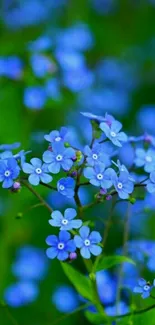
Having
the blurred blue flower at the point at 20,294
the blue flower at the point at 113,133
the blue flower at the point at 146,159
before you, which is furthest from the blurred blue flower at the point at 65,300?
the blue flower at the point at 113,133

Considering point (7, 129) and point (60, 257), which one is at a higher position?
point (60, 257)

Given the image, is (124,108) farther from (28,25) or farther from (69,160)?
(69,160)

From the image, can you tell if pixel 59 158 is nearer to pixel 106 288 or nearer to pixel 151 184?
pixel 151 184

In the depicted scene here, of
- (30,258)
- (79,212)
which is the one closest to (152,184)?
(79,212)

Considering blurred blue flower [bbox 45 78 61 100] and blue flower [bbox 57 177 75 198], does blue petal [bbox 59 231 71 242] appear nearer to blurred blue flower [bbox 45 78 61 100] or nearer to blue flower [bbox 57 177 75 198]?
blue flower [bbox 57 177 75 198]

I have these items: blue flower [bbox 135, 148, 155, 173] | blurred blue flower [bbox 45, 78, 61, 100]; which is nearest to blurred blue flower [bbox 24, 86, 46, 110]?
blurred blue flower [bbox 45, 78, 61, 100]

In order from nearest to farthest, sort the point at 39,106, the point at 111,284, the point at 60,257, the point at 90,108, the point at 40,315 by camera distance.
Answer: the point at 60,257
the point at 111,284
the point at 40,315
the point at 39,106
the point at 90,108
